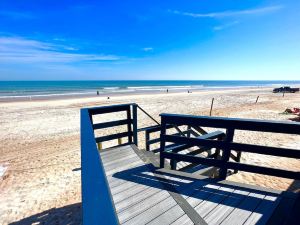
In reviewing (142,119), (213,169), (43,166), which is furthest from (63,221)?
(142,119)

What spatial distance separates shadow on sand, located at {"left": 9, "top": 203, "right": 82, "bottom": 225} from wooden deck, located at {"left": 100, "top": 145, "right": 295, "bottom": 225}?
1632mm

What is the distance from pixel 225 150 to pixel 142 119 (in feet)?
36.2

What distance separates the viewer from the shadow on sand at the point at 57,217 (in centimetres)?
436

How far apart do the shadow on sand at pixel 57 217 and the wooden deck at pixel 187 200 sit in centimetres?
163

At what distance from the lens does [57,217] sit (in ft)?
14.8

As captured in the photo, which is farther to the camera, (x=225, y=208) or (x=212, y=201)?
(x=212, y=201)

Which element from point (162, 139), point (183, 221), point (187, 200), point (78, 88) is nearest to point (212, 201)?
point (187, 200)

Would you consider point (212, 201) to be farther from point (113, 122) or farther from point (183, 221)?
point (113, 122)

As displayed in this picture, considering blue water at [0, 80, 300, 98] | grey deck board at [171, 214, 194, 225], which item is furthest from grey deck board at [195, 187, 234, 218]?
blue water at [0, 80, 300, 98]

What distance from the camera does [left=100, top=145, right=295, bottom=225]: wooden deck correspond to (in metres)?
2.60

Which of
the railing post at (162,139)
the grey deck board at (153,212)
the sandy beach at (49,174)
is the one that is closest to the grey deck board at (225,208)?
the grey deck board at (153,212)

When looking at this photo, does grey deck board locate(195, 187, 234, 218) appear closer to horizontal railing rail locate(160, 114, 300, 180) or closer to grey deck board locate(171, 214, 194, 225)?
grey deck board locate(171, 214, 194, 225)

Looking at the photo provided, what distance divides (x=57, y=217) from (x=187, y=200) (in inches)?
132

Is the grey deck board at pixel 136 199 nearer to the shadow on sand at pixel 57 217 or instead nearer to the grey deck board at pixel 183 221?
the grey deck board at pixel 183 221
